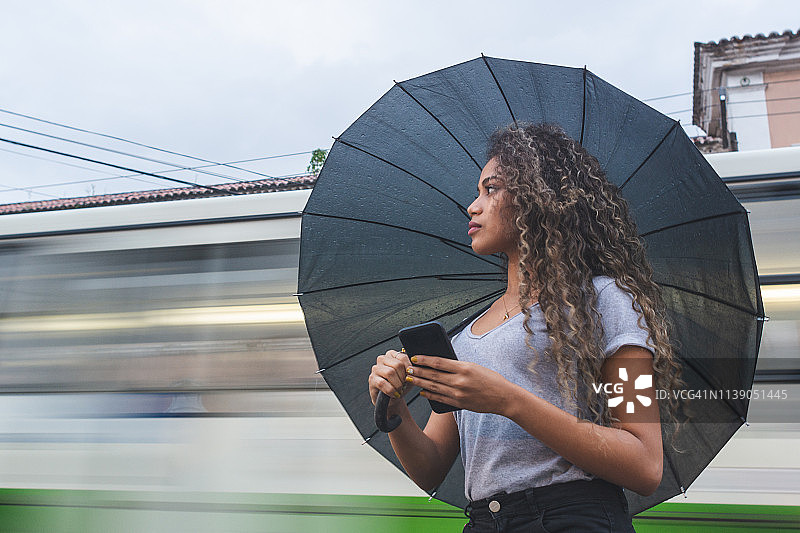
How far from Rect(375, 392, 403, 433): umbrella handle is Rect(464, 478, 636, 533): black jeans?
10.0 inches

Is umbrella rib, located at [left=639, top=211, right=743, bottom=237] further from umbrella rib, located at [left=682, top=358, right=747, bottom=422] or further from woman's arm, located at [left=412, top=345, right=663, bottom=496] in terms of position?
woman's arm, located at [left=412, top=345, right=663, bottom=496]

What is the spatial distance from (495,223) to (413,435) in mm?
517

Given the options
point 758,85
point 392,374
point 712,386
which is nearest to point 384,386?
point 392,374

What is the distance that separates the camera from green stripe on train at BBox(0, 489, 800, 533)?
2.84 metres

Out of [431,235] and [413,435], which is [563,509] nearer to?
[413,435]

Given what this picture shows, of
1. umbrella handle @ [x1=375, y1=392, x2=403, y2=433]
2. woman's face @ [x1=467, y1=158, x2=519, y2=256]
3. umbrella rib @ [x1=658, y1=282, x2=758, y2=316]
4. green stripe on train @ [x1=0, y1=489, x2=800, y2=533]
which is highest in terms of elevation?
woman's face @ [x1=467, y1=158, x2=519, y2=256]

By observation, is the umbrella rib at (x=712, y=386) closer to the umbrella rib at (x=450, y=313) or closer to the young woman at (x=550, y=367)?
the young woman at (x=550, y=367)

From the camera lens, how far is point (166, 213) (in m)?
3.86

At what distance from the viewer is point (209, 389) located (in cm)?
350

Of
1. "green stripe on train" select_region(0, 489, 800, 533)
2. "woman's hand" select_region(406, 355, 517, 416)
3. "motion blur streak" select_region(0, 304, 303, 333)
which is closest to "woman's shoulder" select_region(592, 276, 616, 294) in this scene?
"woman's hand" select_region(406, 355, 517, 416)

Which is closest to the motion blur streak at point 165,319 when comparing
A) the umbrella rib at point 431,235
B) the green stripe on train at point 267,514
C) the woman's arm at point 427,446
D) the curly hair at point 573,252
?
the green stripe on train at point 267,514

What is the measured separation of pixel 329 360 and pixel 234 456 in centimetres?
173

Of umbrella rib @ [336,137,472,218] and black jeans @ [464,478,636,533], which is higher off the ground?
umbrella rib @ [336,137,472,218]

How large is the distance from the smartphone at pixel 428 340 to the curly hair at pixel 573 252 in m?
0.23
